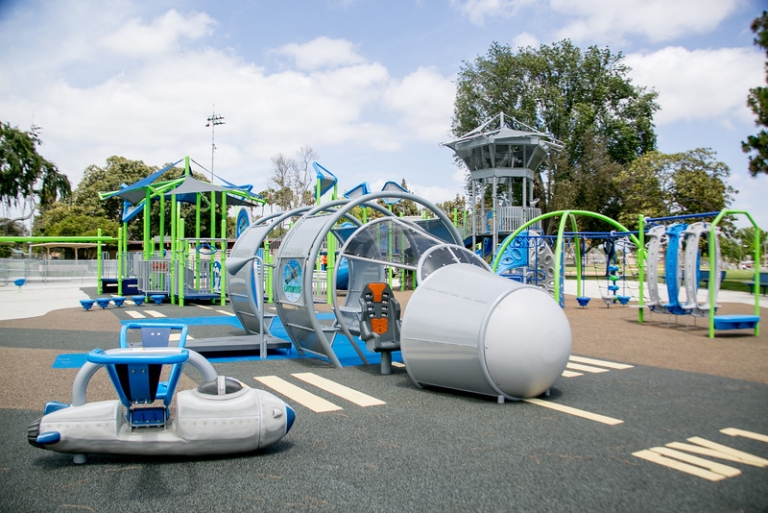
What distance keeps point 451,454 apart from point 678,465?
1.73 m

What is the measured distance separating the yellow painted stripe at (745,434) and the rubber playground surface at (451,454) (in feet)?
0.09

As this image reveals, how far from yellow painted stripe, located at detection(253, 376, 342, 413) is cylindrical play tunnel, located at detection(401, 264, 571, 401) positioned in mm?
1117

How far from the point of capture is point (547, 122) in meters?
44.8

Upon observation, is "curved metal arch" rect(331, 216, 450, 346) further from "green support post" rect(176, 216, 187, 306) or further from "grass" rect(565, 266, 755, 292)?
"grass" rect(565, 266, 755, 292)

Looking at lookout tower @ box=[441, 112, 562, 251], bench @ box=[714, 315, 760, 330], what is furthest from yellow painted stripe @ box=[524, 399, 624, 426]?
lookout tower @ box=[441, 112, 562, 251]

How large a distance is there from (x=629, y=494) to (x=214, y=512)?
2.73 m

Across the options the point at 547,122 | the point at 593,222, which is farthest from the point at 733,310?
the point at 547,122

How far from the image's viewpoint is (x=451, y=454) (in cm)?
493

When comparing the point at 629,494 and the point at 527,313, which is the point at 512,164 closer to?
the point at 527,313

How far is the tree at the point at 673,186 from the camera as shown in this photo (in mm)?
35591

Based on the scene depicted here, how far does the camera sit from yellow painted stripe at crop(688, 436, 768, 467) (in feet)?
15.6

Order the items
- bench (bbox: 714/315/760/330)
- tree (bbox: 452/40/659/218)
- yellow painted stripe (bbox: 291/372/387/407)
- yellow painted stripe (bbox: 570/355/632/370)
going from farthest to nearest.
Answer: tree (bbox: 452/40/659/218), bench (bbox: 714/315/760/330), yellow painted stripe (bbox: 570/355/632/370), yellow painted stripe (bbox: 291/372/387/407)

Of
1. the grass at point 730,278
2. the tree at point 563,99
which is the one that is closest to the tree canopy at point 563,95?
the tree at point 563,99

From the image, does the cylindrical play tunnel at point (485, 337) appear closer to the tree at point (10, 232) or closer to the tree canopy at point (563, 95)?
the tree canopy at point (563, 95)
